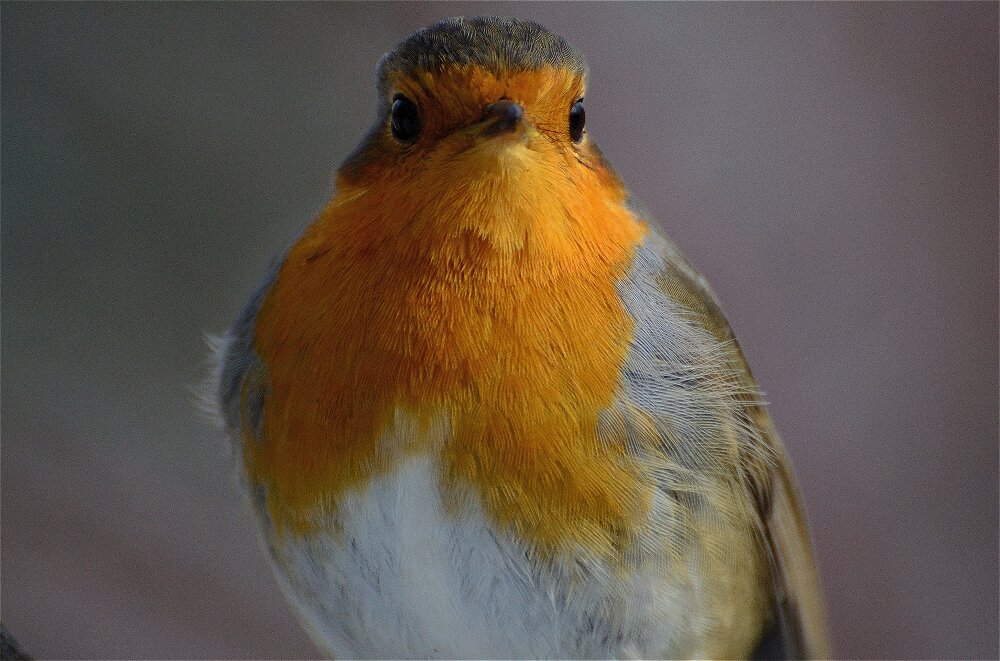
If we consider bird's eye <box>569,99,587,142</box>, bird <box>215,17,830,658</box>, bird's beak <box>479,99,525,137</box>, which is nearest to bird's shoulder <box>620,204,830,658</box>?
bird <box>215,17,830,658</box>

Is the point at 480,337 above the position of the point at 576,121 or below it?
below

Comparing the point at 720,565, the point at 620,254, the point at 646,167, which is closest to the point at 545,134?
the point at 620,254

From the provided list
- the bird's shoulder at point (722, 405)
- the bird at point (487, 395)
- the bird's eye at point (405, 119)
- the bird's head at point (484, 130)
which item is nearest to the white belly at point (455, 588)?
the bird at point (487, 395)

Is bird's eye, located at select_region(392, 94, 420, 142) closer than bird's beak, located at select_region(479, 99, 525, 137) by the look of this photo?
No

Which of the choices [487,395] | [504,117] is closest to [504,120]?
[504,117]

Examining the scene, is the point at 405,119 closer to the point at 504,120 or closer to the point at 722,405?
the point at 504,120

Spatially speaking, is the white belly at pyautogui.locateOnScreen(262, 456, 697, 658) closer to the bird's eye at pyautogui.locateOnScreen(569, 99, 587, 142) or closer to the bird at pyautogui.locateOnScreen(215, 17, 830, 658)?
the bird at pyautogui.locateOnScreen(215, 17, 830, 658)

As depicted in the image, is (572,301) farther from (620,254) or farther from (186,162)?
(186,162)

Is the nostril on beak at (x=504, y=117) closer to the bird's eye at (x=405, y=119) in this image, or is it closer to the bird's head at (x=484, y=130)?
the bird's head at (x=484, y=130)
